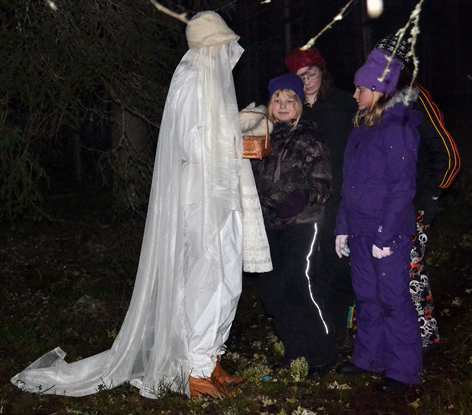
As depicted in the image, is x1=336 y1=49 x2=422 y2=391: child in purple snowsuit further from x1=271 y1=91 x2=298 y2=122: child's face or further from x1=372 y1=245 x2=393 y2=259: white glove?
x1=271 y1=91 x2=298 y2=122: child's face

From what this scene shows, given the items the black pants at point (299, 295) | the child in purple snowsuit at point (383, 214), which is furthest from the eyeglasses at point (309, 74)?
the black pants at point (299, 295)

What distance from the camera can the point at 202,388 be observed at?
4.70 m

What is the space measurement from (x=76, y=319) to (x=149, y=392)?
105 inches

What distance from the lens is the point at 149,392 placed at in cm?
486

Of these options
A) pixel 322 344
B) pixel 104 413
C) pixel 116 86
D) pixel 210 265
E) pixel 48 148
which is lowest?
pixel 104 413

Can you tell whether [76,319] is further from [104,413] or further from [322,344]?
[322,344]

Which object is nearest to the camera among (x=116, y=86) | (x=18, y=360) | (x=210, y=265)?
(x=210, y=265)

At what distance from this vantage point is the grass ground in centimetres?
468

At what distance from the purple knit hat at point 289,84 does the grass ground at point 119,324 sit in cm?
198

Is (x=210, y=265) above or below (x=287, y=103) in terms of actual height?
below

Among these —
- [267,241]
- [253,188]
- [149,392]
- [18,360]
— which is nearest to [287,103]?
[253,188]

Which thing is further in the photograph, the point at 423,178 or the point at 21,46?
the point at 21,46

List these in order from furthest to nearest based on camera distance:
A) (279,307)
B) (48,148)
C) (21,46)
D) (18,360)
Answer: (48,148) < (21,46) < (18,360) < (279,307)

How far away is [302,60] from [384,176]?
1230mm
